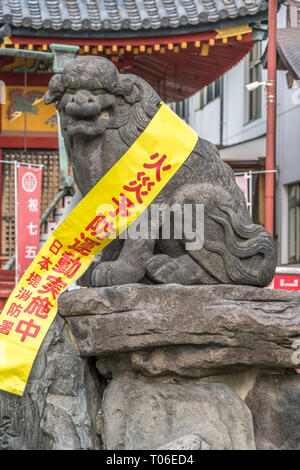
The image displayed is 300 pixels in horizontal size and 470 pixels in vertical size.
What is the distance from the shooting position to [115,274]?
538cm

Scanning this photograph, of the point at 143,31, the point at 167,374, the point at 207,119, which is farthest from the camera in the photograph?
the point at 207,119

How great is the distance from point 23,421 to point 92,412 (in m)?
0.46

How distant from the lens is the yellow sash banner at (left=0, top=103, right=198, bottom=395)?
5.50 metres

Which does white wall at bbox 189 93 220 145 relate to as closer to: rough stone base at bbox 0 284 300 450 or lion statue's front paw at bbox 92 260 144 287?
lion statue's front paw at bbox 92 260 144 287

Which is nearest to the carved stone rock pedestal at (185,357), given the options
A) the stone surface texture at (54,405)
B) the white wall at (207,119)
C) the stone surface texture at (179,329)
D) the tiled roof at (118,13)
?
the stone surface texture at (179,329)

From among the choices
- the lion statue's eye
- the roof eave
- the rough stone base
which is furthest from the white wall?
the rough stone base

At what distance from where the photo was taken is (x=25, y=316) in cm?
548

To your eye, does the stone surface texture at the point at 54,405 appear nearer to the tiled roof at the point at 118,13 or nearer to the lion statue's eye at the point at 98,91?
the lion statue's eye at the point at 98,91

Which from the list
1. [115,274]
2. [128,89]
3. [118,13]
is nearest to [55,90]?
[128,89]

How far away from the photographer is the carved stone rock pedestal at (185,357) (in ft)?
16.7

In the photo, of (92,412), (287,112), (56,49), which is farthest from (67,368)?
(287,112)

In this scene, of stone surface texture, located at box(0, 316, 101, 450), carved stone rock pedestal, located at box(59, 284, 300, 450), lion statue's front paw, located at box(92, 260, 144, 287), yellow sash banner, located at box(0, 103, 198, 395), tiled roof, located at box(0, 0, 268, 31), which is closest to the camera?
carved stone rock pedestal, located at box(59, 284, 300, 450)

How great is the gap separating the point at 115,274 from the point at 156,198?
62 centimetres

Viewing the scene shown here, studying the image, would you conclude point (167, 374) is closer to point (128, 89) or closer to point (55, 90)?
point (128, 89)
